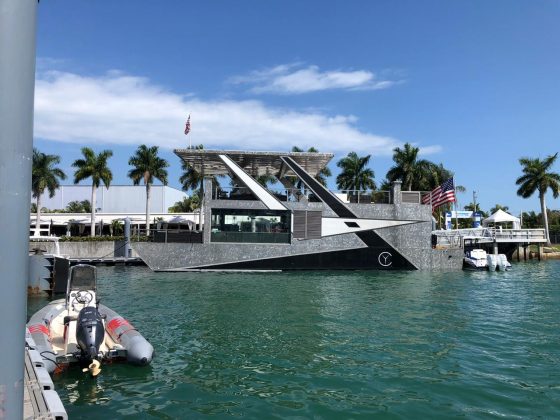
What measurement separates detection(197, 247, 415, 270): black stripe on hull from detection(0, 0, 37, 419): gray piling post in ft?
86.5

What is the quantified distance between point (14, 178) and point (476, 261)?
110 ft

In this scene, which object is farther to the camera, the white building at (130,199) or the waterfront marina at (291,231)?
the white building at (130,199)

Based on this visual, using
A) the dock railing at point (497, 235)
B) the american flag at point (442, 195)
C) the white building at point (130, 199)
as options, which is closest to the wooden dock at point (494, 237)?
the dock railing at point (497, 235)

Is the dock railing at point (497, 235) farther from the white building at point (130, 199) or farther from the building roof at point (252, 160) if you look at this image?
the white building at point (130, 199)

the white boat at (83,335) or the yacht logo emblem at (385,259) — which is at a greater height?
the yacht logo emblem at (385,259)

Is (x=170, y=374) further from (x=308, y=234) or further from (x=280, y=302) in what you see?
(x=308, y=234)

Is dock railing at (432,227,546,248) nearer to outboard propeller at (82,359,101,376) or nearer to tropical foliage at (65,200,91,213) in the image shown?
outboard propeller at (82,359,101,376)

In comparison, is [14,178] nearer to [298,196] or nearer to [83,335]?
[83,335]

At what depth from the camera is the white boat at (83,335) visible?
867 centimetres

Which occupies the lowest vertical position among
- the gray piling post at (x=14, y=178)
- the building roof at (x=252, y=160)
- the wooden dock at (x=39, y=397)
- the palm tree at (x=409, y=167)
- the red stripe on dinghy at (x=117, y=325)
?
the red stripe on dinghy at (x=117, y=325)

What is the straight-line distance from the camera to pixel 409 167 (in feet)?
179

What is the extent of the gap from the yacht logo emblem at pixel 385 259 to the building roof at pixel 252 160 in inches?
281

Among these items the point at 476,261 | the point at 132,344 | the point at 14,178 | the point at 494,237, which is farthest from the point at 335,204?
the point at 14,178

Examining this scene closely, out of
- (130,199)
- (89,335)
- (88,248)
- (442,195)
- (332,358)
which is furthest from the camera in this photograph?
(130,199)
